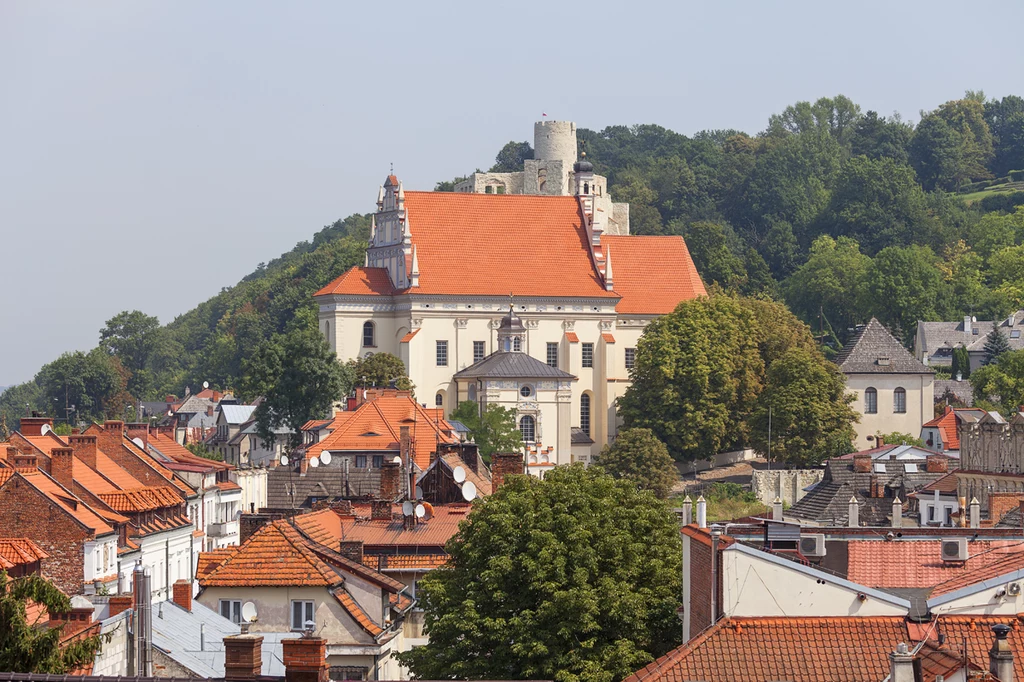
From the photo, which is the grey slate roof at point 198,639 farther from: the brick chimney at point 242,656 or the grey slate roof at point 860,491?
the grey slate roof at point 860,491

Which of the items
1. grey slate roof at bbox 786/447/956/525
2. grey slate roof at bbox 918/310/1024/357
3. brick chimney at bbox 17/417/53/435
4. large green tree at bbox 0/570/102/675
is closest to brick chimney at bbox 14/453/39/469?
brick chimney at bbox 17/417/53/435

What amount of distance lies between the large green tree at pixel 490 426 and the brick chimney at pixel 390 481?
38674 millimetres

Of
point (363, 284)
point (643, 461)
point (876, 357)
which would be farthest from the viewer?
point (363, 284)

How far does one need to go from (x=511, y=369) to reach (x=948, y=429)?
22036mm

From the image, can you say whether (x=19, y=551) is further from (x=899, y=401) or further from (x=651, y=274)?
(x=651, y=274)

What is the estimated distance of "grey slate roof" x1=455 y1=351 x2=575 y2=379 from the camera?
106 m

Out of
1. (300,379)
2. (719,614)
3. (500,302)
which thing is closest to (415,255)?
(500,302)

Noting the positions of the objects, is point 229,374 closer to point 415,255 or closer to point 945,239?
point 945,239

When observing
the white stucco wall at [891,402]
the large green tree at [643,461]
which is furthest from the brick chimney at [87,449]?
the white stucco wall at [891,402]

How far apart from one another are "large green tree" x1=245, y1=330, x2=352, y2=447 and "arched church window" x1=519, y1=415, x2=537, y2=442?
8778mm

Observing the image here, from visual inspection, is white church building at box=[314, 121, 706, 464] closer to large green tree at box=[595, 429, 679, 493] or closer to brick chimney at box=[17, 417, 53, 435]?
large green tree at box=[595, 429, 679, 493]

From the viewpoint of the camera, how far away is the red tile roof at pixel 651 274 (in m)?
118

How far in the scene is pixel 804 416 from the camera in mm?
101250

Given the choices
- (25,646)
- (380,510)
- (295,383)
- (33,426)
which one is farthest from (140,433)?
(25,646)
